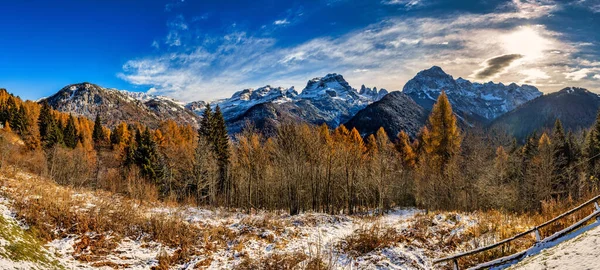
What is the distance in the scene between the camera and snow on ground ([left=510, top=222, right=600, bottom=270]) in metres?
5.05

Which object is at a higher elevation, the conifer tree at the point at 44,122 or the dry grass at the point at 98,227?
the conifer tree at the point at 44,122

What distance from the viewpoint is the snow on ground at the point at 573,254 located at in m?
5.05

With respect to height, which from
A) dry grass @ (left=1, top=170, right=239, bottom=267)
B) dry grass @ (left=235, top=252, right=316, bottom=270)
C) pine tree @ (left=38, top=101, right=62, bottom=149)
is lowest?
dry grass @ (left=235, top=252, right=316, bottom=270)

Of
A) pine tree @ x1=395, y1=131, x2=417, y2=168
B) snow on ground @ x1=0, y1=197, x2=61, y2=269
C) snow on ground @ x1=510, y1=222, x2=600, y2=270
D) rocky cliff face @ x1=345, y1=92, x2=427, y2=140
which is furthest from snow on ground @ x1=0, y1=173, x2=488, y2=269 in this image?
rocky cliff face @ x1=345, y1=92, x2=427, y2=140

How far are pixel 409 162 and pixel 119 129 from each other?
244 ft

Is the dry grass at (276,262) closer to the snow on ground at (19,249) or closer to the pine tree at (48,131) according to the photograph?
the snow on ground at (19,249)

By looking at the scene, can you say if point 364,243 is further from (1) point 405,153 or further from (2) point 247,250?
(1) point 405,153

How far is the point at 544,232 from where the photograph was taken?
1020 centimetres

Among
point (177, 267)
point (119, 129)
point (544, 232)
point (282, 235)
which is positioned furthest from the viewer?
point (119, 129)

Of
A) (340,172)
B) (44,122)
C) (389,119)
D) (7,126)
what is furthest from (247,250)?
(389,119)

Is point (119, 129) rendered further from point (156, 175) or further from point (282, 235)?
point (282, 235)

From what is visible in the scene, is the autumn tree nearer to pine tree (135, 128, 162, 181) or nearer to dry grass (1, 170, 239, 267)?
dry grass (1, 170, 239, 267)

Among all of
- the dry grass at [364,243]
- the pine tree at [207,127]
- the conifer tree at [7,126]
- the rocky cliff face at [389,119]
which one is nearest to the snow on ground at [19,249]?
the dry grass at [364,243]

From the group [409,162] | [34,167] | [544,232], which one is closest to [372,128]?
[409,162]
